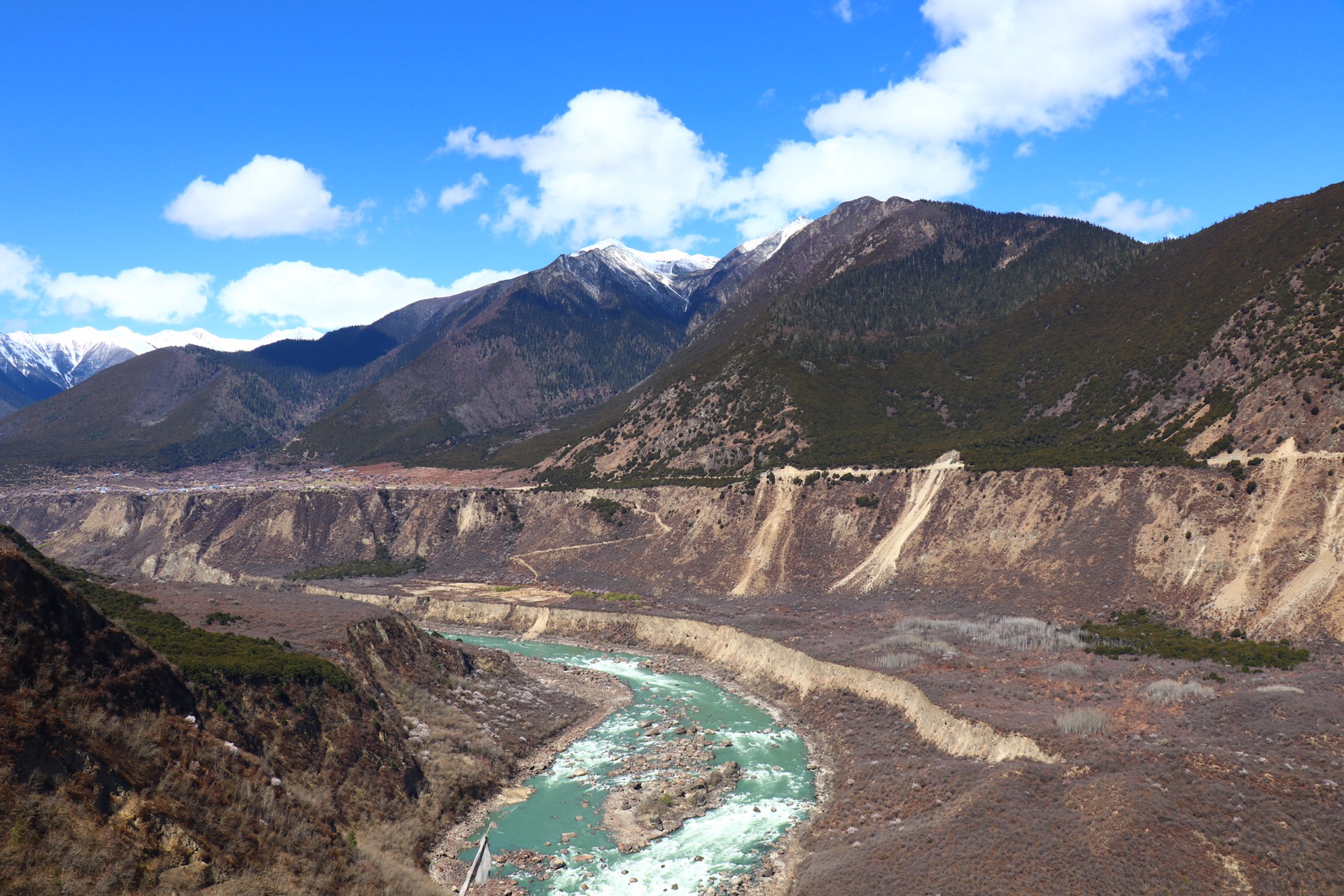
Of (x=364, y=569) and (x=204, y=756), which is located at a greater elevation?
(x=204, y=756)

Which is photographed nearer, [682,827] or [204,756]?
[204,756]

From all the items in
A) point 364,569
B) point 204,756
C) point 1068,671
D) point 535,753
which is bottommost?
point 535,753

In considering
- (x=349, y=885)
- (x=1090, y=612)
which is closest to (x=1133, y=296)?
(x=1090, y=612)

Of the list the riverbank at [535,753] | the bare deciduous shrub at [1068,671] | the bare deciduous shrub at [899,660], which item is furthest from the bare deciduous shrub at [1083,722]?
the riverbank at [535,753]

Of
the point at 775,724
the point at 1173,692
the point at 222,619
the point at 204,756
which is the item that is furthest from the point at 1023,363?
the point at 204,756

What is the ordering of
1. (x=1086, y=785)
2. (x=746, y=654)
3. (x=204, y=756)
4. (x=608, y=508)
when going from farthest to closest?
(x=608, y=508), (x=746, y=654), (x=1086, y=785), (x=204, y=756)

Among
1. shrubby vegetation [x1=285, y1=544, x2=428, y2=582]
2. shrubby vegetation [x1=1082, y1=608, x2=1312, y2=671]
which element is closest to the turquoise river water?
shrubby vegetation [x1=1082, y1=608, x2=1312, y2=671]

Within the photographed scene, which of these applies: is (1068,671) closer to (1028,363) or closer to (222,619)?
(222,619)
